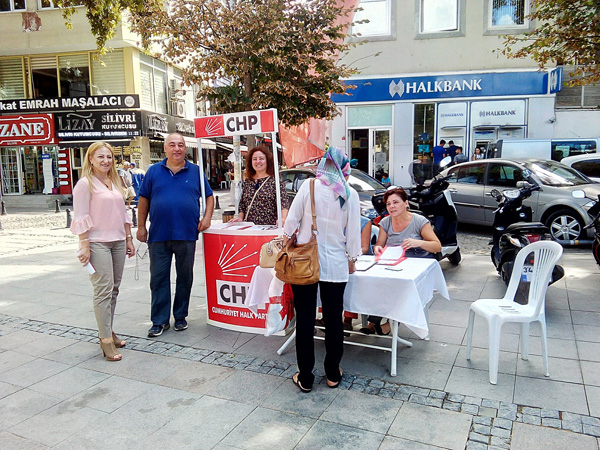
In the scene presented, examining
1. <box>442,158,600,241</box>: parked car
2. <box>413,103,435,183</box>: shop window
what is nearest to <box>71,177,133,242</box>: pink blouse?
<box>442,158,600,241</box>: parked car

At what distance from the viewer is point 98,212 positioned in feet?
13.5

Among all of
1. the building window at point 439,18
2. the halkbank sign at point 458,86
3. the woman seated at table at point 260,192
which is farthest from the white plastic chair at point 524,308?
the building window at point 439,18

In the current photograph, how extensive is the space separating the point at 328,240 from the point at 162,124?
20.0 meters

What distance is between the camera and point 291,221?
341cm

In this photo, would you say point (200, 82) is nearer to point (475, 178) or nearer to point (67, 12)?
point (67, 12)

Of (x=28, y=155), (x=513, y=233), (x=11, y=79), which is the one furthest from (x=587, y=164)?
(x=11, y=79)

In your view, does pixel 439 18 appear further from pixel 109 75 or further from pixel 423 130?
pixel 109 75

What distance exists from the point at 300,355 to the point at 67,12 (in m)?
8.74

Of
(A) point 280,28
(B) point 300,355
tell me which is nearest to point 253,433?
(B) point 300,355

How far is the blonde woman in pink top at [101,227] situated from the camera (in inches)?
159

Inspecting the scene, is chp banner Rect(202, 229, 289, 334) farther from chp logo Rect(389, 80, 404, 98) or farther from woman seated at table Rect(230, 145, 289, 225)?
chp logo Rect(389, 80, 404, 98)

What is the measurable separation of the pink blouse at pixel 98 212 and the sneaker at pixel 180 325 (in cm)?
116

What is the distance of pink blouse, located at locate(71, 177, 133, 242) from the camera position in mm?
4031

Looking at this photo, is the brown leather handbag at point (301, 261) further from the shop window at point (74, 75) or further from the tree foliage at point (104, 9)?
the shop window at point (74, 75)
